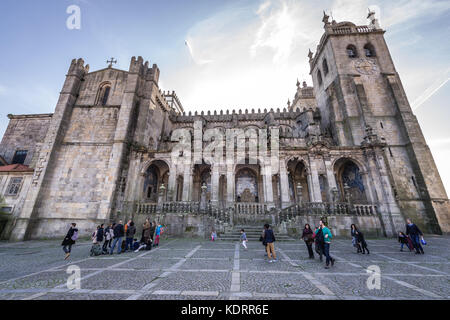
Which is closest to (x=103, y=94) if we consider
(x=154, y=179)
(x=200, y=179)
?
(x=154, y=179)

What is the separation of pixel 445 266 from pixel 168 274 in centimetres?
956

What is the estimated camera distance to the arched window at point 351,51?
979 inches

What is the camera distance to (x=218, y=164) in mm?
17750

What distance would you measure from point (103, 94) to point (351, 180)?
30170 mm

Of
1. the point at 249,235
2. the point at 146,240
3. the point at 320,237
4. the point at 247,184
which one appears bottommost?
the point at 249,235

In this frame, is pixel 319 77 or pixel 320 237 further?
pixel 319 77

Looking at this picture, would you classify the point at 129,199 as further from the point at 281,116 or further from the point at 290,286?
the point at 281,116

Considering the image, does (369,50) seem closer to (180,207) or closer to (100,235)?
(180,207)

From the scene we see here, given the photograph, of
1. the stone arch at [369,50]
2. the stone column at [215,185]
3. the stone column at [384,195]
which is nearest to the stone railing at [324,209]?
the stone column at [384,195]

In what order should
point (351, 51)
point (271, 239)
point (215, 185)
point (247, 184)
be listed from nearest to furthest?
point (271, 239), point (215, 185), point (247, 184), point (351, 51)

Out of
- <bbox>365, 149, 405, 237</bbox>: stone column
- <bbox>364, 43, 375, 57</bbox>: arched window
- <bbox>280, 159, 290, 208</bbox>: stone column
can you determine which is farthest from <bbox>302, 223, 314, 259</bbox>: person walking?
<bbox>364, 43, 375, 57</bbox>: arched window

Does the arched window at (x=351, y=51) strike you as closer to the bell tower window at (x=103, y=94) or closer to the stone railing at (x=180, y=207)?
the stone railing at (x=180, y=207)

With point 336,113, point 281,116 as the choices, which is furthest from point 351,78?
point 281,116

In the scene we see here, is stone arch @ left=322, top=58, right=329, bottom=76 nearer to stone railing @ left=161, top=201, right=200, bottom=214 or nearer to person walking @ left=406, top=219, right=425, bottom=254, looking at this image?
person walking @ left=406, top=219, right=425, bottom=254
